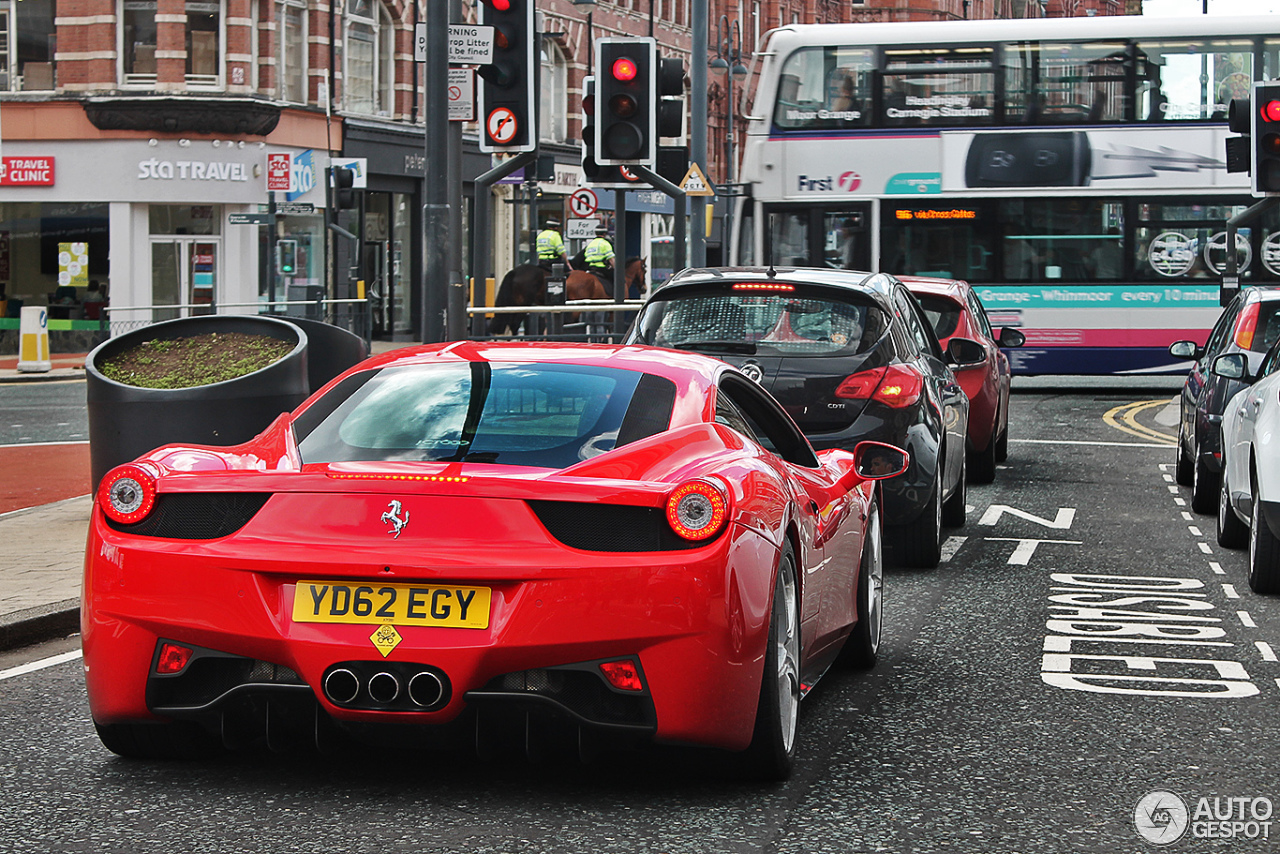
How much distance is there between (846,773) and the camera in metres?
5.30

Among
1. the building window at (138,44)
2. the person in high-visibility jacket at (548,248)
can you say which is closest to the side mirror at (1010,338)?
the person in high-visibility jacket at (548,248)

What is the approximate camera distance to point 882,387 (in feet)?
30.9

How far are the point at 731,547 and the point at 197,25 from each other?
33854mm

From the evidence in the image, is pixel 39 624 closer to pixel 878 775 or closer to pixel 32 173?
pixel 878 775

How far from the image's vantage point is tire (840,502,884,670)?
6.82 m

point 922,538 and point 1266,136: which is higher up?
point 1266,136

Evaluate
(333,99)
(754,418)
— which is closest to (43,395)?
(333,99)

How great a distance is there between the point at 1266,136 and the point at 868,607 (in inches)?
503

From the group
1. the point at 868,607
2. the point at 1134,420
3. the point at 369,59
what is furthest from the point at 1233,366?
the point at 369,59

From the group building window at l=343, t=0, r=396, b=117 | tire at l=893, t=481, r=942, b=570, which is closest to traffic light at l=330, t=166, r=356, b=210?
building window at l=343, t=0, r=396, b=117

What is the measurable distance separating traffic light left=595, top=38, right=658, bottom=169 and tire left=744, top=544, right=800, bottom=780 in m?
11.0

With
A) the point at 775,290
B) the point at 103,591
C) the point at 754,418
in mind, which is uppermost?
the point at 775,290

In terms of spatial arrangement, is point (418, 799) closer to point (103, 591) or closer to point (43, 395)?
point (103, 591)

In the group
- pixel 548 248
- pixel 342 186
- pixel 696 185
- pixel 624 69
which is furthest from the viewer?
pixel 342 186
